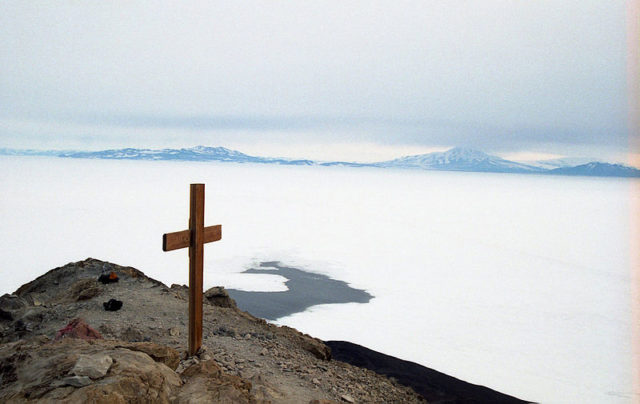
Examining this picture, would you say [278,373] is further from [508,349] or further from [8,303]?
[508,349]

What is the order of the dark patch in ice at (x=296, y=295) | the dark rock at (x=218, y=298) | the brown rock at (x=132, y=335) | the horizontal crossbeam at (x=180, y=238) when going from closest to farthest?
the horizontal crossbeam at (x=180, y=238), the brown rock at (x=132, y=335), the dark rock at (x=218, y=298), the dark patch in ice at (x=296, y=295)

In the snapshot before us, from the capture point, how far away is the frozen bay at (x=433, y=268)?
11.0 m

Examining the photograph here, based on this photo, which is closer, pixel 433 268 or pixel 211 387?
pixel 211 387

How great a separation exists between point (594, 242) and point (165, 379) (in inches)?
1309

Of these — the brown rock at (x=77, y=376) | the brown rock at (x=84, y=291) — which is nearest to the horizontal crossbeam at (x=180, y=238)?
the brown rock at (x=77, y=376)

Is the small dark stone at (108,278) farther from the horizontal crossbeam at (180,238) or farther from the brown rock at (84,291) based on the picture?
the horizontal crossbeam at (180,238)

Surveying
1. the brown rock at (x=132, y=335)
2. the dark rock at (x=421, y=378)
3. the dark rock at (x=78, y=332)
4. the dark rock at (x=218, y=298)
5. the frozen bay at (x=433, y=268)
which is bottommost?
the frozen bay at (x=433, y=268)

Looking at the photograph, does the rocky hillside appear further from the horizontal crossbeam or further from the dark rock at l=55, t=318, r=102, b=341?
the horizontal crossbeam

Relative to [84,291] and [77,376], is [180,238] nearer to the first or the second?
[77,376]

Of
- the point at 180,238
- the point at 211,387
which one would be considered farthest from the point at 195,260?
the point at 211,387

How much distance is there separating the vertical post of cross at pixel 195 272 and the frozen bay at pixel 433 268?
18.6ft

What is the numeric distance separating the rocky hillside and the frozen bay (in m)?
3.61

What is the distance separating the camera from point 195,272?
6.29 m

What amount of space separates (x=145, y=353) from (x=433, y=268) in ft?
Answer: 57.5
